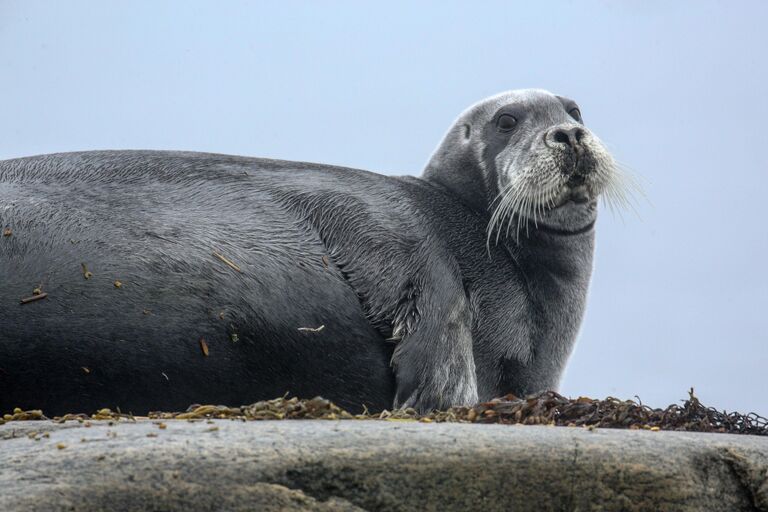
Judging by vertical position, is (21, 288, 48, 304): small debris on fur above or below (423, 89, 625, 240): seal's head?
below

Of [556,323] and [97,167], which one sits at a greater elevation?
[97,167]

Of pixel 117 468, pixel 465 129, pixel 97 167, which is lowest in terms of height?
pixel 117 468

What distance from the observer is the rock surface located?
13.5ft

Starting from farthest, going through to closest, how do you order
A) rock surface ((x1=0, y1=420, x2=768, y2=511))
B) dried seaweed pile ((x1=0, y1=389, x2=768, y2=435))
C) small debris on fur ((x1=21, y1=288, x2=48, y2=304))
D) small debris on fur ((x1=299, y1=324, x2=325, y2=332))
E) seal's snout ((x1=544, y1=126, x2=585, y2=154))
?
seal's snout ((x1=544, y1=126, x2=585, y2=154))
small debris on fur ((x1=299, y1=324, x2=325, y2=332))
small debris on fur ((x1=21, y1=288, x2=48, y2=304))
dried seaweed pile ((x1=0, y1=389, x2=768, y2=435))
rock surface ((x1=0, y1=420, x2=768, y2=511))

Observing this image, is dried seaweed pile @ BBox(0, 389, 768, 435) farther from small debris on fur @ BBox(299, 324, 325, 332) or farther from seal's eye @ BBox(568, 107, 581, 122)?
seal's eye @ BBox(568, 107, 581, 122)

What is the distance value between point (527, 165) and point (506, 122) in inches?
24.0

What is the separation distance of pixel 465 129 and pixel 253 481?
591 cm

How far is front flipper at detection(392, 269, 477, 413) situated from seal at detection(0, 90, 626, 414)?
12mm

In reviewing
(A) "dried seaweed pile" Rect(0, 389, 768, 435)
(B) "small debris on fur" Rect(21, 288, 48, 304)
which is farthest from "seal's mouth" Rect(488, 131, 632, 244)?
(B) "small debris on fur" Rect(21, 288, 48, 304)

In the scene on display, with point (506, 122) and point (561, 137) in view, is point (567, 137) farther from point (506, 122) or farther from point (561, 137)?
point (506, 122)

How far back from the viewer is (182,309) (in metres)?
7.01

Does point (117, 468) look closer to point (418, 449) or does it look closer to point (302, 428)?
point (302, 428)

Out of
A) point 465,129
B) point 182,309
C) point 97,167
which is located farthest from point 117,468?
point 465,129

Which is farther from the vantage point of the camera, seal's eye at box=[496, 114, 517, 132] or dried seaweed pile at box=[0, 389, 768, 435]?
seal's eye at box=[496, 114, 517, 132]
